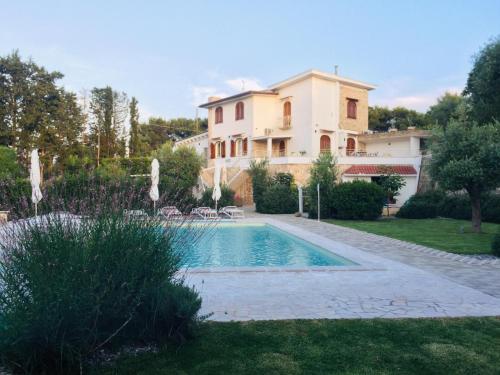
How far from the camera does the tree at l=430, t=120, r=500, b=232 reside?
47.6 ft

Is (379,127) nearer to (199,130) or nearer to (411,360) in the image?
(199,130)

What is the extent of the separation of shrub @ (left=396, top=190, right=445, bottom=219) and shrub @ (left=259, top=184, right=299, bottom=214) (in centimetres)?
532

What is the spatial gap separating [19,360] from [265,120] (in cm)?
3084

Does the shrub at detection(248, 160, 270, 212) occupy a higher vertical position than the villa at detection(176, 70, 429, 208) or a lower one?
lower

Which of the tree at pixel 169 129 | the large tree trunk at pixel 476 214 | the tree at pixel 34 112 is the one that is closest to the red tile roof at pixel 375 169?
the large tree trunk at pixel 476 214

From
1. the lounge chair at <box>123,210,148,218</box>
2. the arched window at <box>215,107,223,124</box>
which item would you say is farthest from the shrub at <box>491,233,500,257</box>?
the arched window at <box>215,107,223,124</box>

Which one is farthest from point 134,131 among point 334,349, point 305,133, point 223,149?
point 334,349

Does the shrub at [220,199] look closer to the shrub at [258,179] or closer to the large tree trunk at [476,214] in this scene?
the shrub at [258,179]

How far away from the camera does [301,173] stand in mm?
27328

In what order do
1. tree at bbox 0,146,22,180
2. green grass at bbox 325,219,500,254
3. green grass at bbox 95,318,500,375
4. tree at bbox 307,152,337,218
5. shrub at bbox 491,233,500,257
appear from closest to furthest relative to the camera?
1. green grass at bbox 95,318,500,375
2. shrub at bbox 491,233,500,257
3. green grass at bbox 325,219,500,254
4. tree at bbox 307,152,337,218
5. tree at bbox 0,146,22,180

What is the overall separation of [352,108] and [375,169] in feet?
25.4

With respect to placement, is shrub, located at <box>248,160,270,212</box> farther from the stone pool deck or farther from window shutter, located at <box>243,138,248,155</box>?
the stone pool deck

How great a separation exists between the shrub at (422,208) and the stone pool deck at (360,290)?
1190 centimetres

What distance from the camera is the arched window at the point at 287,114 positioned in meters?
33.0
